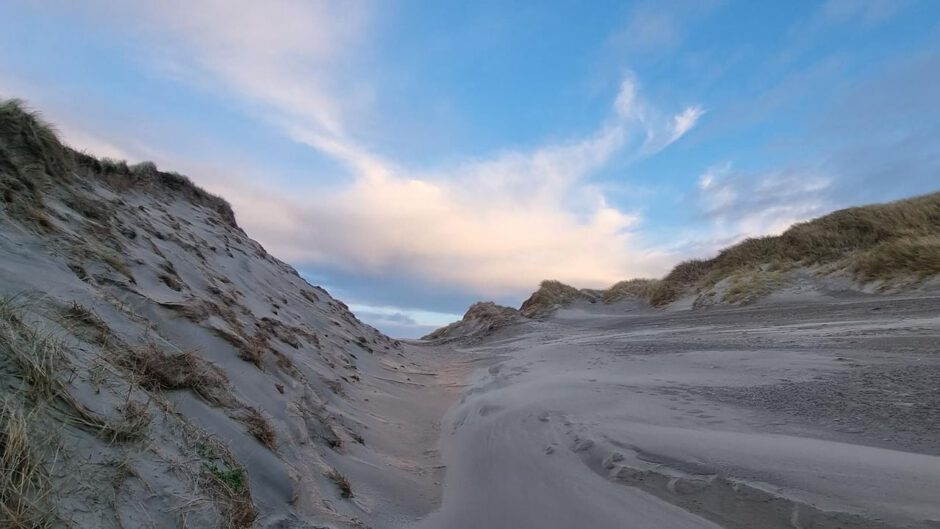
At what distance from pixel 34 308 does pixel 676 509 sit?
369cm

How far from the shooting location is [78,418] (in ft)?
7.09

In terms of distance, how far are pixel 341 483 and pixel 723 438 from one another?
269 centimetres

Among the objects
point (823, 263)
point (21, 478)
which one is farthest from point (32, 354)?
point (823, 263)

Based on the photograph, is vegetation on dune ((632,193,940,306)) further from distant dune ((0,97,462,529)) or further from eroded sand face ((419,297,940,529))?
distant dune ((0,97,462,529))

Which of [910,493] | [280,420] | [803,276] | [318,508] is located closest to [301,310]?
[280,420]

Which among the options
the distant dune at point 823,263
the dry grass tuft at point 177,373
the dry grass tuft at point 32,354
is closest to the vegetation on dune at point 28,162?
the dry grass tuft at point 177,373

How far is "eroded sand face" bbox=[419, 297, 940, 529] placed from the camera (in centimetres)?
255

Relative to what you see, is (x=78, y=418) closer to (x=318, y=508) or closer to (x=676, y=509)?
(x=318, y=508)

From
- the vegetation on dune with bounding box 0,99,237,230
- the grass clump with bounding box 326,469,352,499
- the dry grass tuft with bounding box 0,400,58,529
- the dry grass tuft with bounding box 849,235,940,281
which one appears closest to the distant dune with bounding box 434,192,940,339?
the dry grass tuft with bounding box 849,235,940,281

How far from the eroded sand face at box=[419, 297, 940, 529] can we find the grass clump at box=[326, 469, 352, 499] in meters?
0.65

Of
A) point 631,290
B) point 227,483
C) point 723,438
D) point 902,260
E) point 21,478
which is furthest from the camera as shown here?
point 631,290

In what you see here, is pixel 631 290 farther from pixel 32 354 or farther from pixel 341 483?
pixel 32 354

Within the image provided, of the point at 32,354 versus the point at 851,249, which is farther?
the point at 851,249

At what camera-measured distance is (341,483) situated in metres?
3.57
